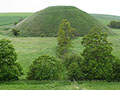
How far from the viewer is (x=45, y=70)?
2216 cm

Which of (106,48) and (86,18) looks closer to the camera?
(106,48)

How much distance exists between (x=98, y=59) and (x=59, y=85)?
6.35 meters

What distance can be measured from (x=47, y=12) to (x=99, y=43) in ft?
242

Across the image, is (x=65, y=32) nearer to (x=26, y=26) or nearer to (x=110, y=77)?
(x=110, y=77)

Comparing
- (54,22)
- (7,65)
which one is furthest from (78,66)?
(54,22)

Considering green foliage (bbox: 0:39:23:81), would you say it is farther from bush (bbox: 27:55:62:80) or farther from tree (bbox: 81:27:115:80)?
tree (bbox: 81:27:115:80)

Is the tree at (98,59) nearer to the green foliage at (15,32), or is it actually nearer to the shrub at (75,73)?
the shrub at (75,73)

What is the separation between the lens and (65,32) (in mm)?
36156

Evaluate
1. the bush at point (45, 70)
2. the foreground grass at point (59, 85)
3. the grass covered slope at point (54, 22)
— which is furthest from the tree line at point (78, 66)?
the grass covered slope at point (54, 22)

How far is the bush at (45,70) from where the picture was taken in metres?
22.2

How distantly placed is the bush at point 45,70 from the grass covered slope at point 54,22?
51109 mm

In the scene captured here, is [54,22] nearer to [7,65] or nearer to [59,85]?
[7,65]

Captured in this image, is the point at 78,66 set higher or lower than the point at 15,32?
higher

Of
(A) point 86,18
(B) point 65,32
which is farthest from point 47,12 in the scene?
(B) point 65,32
